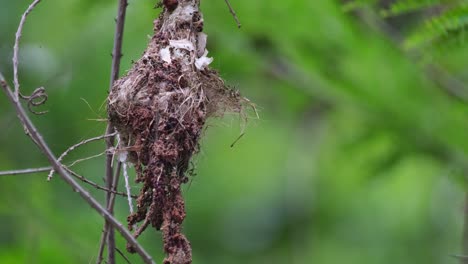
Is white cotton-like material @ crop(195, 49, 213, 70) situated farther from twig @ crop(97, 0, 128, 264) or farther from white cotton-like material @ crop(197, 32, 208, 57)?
twig @ crop(97, 0, 128, 264)

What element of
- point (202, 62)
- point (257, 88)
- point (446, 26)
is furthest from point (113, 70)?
point (257, 88)

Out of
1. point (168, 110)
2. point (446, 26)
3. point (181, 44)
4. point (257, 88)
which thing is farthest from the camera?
point (257, 88)

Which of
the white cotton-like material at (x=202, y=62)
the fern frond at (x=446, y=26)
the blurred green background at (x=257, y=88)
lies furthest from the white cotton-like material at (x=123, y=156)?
the fern frond at (x=446, y=26)

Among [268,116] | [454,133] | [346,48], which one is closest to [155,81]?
[346,48]

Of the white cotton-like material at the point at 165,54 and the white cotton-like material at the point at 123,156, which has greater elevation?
the white cotton-like material at the point at 165,54

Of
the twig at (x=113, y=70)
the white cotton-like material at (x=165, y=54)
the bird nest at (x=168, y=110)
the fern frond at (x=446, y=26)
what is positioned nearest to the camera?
the bird nest at (x=168, y=110)

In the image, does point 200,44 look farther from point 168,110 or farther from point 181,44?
point 168,110

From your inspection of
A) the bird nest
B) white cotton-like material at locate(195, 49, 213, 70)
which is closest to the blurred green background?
the bird nest

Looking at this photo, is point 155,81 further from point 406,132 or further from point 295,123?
point 295,123

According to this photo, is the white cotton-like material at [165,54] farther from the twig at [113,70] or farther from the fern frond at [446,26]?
the fern frond at [446,26]
